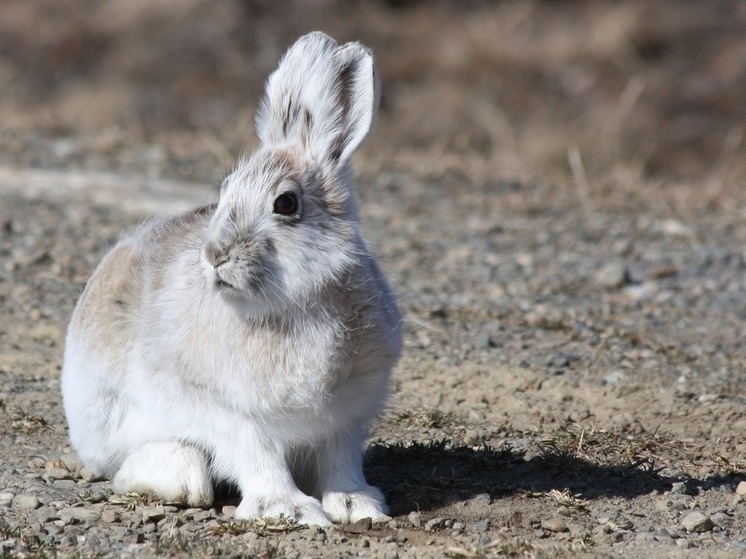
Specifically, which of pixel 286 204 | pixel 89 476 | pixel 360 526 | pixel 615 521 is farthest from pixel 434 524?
pixel 89 476

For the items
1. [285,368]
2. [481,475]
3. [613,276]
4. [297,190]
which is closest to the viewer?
[285,368]

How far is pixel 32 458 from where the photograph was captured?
17.1ft

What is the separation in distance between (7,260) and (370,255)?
4.88 m

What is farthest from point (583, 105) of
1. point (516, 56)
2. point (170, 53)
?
point (170, 53)

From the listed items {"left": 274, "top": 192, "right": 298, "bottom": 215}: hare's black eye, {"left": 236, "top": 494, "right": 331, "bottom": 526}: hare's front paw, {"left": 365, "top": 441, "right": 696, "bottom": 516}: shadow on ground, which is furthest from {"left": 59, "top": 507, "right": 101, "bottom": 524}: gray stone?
{"left": 274, "top": 192, "right": 298, "bottom": 215}: hare's black eye

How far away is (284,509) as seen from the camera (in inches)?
170

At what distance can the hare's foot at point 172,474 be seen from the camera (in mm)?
4527

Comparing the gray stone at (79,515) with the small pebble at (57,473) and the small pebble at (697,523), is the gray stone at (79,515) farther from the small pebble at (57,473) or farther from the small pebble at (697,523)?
the small pebble at (697,523)

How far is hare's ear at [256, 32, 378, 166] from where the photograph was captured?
183 inches

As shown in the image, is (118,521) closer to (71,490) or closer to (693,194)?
(71,490)

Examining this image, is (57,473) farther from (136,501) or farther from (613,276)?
(613,276)

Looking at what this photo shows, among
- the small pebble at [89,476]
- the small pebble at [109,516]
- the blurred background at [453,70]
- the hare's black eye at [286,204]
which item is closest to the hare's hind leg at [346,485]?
the small pebble at [109,516]

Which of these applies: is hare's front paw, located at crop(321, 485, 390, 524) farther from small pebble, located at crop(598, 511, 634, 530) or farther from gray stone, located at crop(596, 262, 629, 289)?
gray stone, located at crop(596, 262, 629, 289)

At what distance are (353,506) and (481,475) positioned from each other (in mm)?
767
